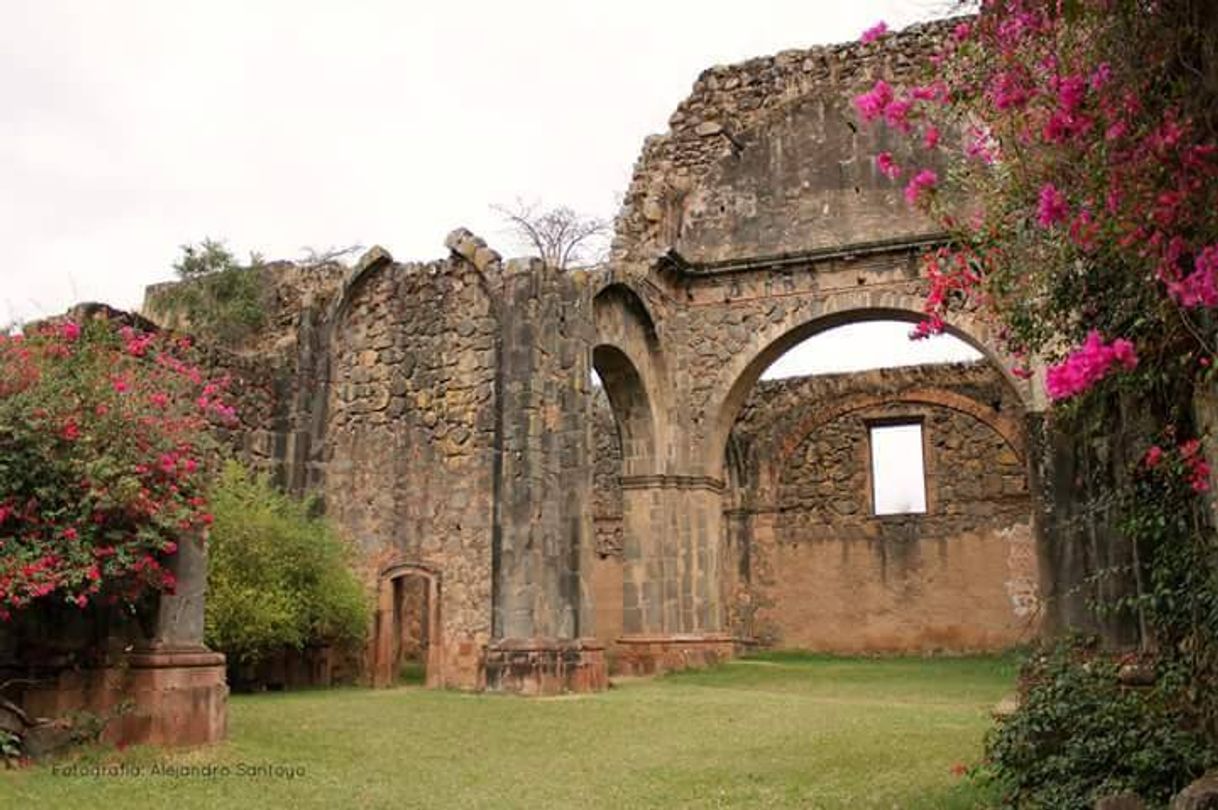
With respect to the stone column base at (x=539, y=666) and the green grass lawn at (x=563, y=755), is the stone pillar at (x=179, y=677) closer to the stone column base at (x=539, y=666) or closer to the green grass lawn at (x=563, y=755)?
the green grass lawn at (x=563, y=755)

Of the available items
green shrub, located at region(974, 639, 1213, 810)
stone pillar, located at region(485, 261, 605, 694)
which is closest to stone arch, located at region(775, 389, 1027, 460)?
stone pillar, located at region(485, 261, 605, 694)

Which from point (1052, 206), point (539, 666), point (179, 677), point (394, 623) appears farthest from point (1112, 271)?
point (394, 623)

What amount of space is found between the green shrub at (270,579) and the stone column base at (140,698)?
391 cm

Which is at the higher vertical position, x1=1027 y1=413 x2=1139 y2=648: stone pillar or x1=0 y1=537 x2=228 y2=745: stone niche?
x1=1027 y1=413 x2=1139 y2=648: stone pillar

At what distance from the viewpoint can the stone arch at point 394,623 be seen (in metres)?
12.9

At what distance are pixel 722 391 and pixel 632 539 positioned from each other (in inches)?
96.1

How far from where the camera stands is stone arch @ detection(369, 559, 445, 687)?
1285cm

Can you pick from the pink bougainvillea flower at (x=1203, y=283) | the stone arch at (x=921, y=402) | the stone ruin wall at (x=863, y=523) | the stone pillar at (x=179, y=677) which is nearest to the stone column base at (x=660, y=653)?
the stone ruin wall at (x=863, y=523)

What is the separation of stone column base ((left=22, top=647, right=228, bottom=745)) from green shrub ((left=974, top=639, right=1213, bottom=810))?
4464 mm

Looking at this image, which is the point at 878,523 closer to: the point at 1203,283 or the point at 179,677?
the point at 179,677

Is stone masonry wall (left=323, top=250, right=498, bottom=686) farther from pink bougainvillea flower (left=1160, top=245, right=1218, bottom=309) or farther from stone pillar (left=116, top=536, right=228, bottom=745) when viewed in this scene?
pink bougainvillea flower (left=1160, top=245, right=1218, bottom=309)

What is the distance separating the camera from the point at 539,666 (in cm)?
1195

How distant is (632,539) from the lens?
16109 mm

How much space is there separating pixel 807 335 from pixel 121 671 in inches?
452
